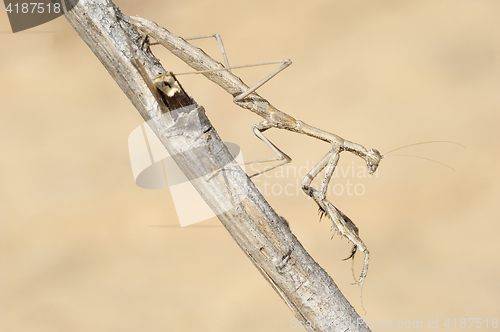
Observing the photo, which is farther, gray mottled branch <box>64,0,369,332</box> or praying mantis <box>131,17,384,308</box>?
praying mantis <box>131,17,384,308</box>

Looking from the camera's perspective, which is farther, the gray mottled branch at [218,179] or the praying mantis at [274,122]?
the praying mantis at [274,122]

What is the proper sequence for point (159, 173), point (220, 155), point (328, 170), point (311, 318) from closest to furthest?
point (220, 155), point (311, 318), point (159, 173), point (328, 170)

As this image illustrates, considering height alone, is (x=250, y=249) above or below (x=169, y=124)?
below

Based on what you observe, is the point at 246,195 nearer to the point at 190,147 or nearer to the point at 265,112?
the point at 190,147

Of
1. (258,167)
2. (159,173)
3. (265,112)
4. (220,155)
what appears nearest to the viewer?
(220,155)

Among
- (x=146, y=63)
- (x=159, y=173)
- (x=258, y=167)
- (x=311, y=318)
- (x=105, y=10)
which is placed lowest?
(x=311, y=318)

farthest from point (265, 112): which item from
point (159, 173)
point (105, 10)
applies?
point (105, 10)

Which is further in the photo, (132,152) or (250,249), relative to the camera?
(132,152)

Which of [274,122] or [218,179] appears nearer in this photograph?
[218,179]
